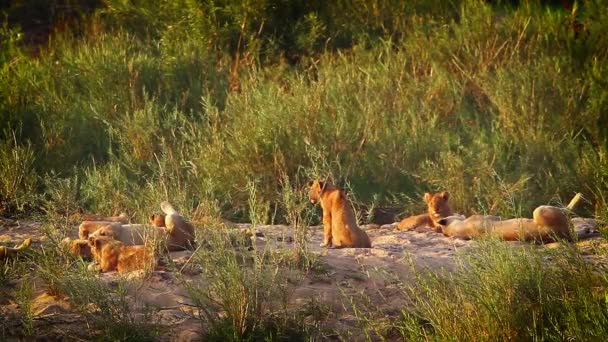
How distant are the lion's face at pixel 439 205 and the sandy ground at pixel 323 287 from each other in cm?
83

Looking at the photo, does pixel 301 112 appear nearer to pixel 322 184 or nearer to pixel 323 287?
pixel 322 184

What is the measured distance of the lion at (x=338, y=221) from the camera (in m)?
8.53

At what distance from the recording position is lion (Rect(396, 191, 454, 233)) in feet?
31.8

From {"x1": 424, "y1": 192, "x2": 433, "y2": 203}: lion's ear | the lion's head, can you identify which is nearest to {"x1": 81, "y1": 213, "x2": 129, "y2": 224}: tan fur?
the lion's head

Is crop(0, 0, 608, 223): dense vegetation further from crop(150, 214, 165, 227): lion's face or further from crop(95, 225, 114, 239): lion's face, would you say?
crop(95, 225, 114, 239): lion's face

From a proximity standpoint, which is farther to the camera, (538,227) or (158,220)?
(538,227)

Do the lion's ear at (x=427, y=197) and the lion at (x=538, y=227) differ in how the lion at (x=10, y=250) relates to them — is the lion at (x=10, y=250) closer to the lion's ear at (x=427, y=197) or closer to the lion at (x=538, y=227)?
the lion at (x=538, y=227)

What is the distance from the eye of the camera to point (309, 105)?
11359mm

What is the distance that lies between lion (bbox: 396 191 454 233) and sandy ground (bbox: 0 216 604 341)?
80cm

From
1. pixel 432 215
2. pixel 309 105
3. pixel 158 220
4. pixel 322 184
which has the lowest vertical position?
pixel 432 215

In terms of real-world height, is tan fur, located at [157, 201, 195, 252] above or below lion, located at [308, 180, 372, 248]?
above

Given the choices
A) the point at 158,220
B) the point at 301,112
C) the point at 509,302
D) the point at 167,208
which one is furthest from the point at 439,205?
the point at 509,302

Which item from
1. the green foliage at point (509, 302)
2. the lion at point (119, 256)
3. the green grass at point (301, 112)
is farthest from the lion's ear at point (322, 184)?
the green foliage at point (509, 302)

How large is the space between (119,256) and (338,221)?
60.7 inches
